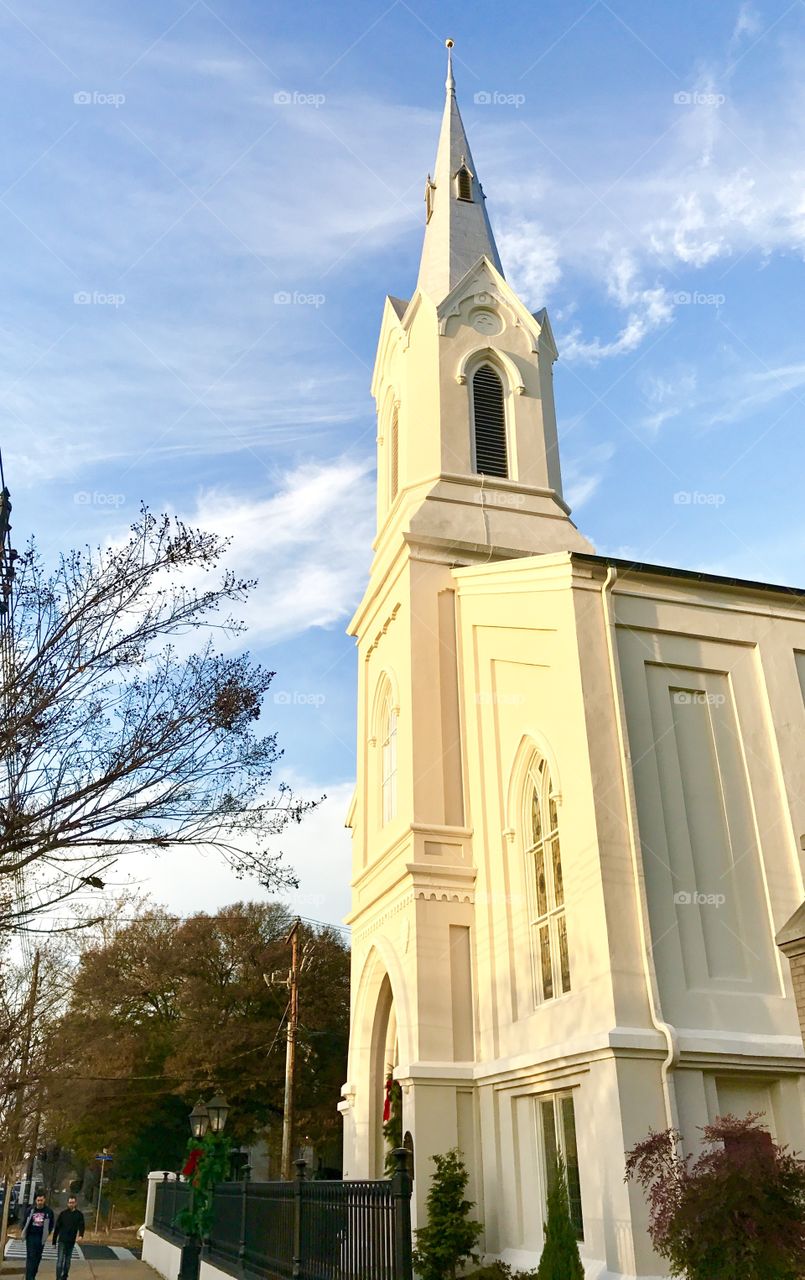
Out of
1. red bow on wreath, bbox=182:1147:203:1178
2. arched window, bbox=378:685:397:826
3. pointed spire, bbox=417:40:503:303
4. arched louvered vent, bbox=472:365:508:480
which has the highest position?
pointed spire, bbox=417:40:503:303

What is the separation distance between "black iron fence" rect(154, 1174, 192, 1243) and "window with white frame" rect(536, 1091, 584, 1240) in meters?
9.71

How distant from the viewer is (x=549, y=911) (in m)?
14.4

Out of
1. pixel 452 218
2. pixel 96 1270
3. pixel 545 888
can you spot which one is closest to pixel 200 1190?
pixel 545 888

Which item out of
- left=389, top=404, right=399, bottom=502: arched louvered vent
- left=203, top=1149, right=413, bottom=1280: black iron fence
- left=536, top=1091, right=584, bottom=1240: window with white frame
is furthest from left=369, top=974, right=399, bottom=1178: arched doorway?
left=389, top=404, right=399, bottom=502: arched louvered vent

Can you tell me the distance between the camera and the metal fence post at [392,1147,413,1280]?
9.07m

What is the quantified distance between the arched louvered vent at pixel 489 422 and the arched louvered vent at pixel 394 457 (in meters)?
2.11

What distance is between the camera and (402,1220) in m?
9.26

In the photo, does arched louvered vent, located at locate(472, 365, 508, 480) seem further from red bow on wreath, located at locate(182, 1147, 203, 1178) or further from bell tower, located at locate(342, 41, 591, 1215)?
red bow on wreath, located at locate(182, 1147, 203, 1178)

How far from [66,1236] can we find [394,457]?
16.5 meters

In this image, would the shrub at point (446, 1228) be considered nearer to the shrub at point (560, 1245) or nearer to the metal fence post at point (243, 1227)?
the shrub at point (560, 1245)

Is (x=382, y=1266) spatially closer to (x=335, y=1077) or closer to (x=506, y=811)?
(x=506, y=811)

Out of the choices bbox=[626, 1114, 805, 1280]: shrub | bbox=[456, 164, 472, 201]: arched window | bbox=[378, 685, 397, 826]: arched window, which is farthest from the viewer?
bbox=[456, 164, 472, 201]: arched window

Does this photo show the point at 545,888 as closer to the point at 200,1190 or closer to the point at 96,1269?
the point at 200,1190

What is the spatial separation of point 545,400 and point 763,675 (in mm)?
9869
